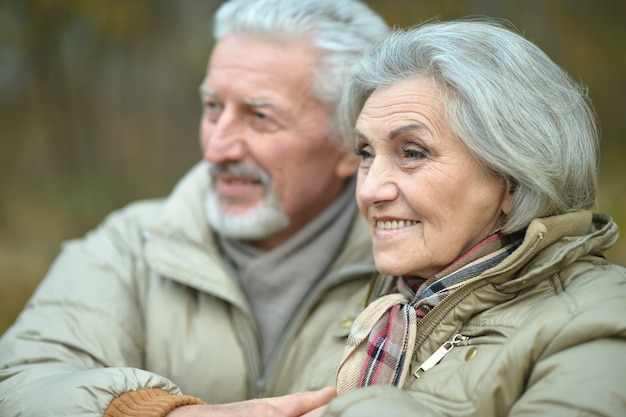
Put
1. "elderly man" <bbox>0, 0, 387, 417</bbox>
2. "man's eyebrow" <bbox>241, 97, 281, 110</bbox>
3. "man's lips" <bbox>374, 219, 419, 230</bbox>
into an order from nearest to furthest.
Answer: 1. "man's lips" <bbox>374, 219, 419, 230</bbox>
2. "elderly man" <bbox>0, 0, 387, 417</bbox>
3. "man's eyebrow" <bbox>241, 97, 281, 110</bbox>

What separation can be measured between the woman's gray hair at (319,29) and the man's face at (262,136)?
4cm

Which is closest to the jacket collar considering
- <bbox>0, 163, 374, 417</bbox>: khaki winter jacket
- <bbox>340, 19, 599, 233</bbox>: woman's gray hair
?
<bbox>0, 163, 374, 417</bbox>: khaki winter jacket

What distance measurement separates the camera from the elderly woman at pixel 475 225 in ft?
6.95

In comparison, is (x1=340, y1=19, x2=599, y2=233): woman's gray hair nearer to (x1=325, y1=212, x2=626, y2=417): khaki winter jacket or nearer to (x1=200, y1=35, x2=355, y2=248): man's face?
(x1=325, y1=212, x2=626, y2=417): khaki winter jacket

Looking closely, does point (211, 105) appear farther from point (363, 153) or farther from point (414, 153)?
point (414, 153)

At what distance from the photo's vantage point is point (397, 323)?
2.40 m

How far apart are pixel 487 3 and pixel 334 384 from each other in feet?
12.5

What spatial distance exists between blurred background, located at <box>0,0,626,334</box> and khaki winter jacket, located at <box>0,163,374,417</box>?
10.3ft

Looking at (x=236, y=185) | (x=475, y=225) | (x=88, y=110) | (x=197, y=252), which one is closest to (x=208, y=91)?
(x=236, y=185)

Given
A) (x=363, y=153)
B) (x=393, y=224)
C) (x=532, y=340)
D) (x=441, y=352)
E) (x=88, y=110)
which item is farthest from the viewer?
(x=88, y=110)

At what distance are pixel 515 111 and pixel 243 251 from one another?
5.44 ft

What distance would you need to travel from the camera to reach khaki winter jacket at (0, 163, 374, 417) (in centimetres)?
301

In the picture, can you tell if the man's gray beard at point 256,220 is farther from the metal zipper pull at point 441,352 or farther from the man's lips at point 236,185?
the metal zipper pull at point 441,352

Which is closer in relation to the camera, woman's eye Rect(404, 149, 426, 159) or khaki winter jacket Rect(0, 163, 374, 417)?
woman's eye Rect(404, 149, 426, 159)
